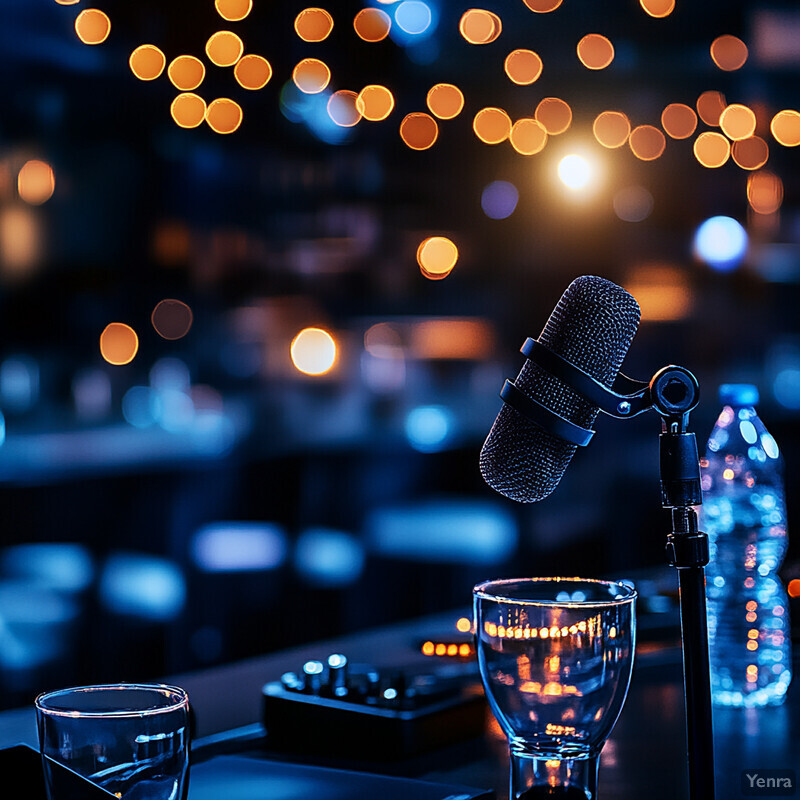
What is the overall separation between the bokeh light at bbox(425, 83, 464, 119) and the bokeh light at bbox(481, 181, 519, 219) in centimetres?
35

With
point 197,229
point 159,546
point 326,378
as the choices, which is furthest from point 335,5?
point 159,546

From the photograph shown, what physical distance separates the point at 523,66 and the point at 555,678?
4.87m

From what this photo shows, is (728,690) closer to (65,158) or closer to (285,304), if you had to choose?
(65,158)

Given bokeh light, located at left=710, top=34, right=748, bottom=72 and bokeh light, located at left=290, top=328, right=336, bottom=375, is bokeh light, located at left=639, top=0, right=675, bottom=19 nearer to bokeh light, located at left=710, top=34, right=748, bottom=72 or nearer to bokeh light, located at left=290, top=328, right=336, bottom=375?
bokeh light, located at left=710, top=34, right=748, bottom=72

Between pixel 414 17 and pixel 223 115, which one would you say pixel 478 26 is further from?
pixel 223 115

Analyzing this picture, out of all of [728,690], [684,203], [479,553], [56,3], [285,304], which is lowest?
[479,553]

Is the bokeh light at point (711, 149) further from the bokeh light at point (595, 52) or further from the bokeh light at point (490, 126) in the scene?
the bokeh light at point (490, 126)

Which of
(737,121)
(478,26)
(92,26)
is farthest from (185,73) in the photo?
(737,121)

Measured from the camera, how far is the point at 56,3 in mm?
3750

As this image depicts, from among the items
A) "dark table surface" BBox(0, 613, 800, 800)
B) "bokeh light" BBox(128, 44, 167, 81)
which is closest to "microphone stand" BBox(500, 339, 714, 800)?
"dark table surface" BBox(0, 613, 800, 800)

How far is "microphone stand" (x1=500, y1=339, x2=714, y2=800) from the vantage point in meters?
0.62

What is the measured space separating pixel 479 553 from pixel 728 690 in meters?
2.18

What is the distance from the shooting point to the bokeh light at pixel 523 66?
5.12 m

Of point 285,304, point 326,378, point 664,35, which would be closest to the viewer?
point 326,378
